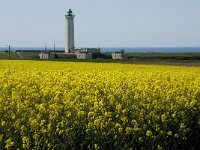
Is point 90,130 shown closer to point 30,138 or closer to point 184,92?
point 30,138

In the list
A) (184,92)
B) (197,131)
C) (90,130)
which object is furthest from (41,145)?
(184,92)

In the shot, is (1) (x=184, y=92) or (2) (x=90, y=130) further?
(1) (x=184, y=92)

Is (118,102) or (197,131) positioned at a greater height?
(118,102)

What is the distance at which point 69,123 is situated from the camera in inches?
318

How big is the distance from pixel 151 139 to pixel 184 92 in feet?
9.39
